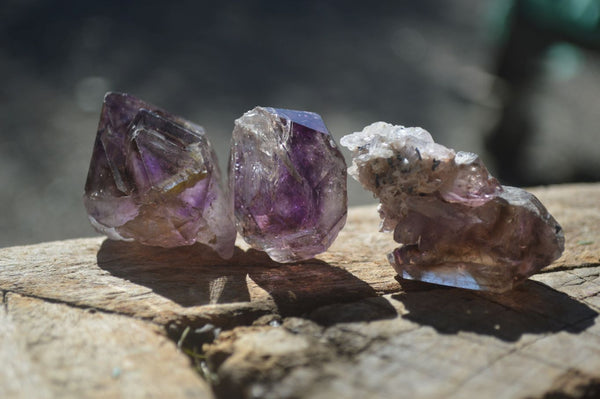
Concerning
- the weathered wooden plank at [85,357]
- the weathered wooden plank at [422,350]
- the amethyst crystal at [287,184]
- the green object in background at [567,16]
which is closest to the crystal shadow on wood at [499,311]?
the weathered wooden plank at [422,350]

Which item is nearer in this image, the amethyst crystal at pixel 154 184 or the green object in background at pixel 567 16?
the amethyst crystal at pixel 154 184

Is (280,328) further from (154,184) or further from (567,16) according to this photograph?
(567,16)

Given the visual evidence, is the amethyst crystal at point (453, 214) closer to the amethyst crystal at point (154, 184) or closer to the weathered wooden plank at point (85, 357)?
the amethyst crystal at point (154, 184)

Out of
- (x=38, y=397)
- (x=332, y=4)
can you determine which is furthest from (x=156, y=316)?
(x=332, y=4)

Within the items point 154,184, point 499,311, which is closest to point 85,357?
point 154,184

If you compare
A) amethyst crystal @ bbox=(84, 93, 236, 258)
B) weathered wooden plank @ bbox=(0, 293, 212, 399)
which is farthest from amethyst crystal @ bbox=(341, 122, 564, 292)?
weathered wooden plank @ bbox=(0, 293, 212, 399)

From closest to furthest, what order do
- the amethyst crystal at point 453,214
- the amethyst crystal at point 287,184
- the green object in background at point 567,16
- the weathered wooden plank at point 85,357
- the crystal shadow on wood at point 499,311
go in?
the weathered wooden plank at point 85,357, the crystal shadow on wood at point 499,311, the amethyst crystal at point 453,214, the amethyst crystal at point 287,184, the green object in background at point 567,16

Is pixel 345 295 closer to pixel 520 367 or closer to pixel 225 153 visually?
pixel 520 367
